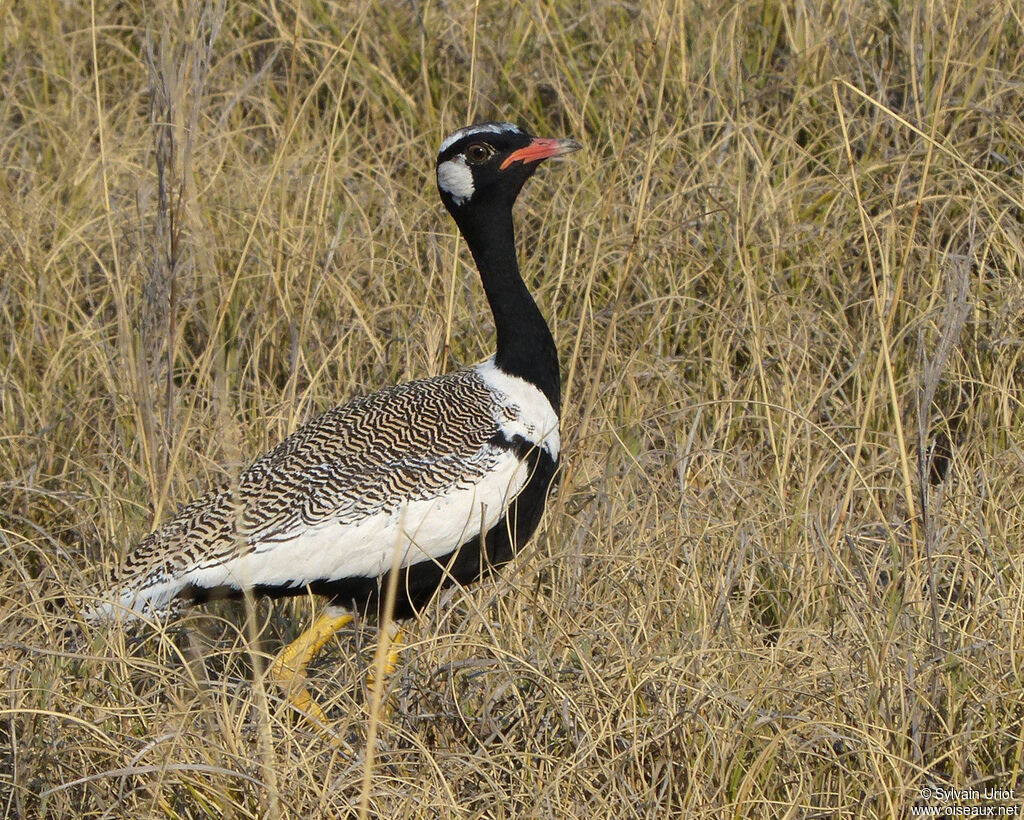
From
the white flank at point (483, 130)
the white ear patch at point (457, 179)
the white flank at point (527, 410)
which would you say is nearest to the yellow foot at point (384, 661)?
the white flank at point (527, 410)

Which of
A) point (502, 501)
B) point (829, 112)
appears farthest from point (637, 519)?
point (829, 112)

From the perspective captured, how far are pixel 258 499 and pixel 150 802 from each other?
2.76 feet

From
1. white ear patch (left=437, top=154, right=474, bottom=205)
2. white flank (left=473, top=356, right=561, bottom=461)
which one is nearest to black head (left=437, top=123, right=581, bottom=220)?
white ear patch (left=437, top=154, right=474, bottom=205)

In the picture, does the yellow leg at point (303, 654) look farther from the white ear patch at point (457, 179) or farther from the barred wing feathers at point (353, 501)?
the white ear patch at point (457, 179)

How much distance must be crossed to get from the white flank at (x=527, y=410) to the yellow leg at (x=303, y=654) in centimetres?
57

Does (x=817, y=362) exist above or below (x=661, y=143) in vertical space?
below

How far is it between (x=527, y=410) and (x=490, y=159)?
0.62 metres

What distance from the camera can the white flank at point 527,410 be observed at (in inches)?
131

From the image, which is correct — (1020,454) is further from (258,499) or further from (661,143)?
(258,499)

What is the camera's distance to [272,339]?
4.16m

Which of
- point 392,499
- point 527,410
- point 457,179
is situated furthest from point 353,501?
point 457,179

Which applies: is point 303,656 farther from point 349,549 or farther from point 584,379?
point 584,379

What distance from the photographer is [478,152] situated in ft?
11.4

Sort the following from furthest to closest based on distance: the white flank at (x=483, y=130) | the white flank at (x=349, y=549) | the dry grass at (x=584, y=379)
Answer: the white flank at (x=483, y=130)
the white flank at (x=349, y=549)
the dry grass at (x=584, y=379)
